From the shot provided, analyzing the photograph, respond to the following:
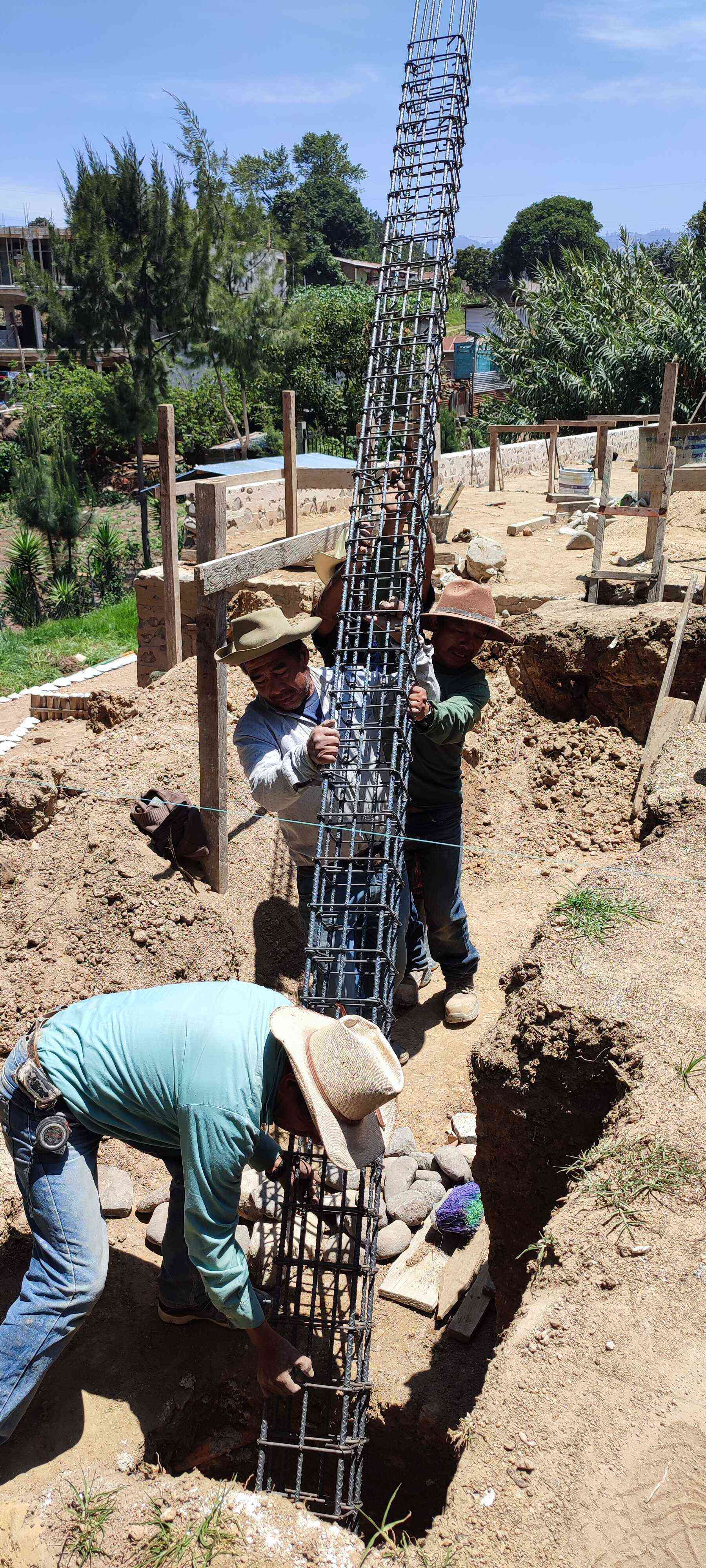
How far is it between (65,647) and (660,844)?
11.3 m

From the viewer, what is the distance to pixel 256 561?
5.16 meters

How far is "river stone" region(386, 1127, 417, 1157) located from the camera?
433 cm

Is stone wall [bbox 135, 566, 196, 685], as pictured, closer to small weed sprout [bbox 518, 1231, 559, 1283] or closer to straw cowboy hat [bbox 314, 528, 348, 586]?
straw cowboy hat [bbox 314, 528, 348, 586]

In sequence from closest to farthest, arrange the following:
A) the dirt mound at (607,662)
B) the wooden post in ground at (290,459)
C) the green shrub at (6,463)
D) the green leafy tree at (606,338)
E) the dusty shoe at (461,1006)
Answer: the dusty shoe at (461,1006), the dirt mound at (607,662), the wooden post in ground at (290,459), the green leafy tree at (606,338), the green shrub at (6,463)

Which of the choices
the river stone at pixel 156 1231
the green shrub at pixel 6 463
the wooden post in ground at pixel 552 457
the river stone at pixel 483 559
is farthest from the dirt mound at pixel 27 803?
the green shrub at pixel 6 463

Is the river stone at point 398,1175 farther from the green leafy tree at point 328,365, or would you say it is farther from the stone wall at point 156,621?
the green leafy tree at point 328,365

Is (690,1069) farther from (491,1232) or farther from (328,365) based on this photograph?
(328,365)

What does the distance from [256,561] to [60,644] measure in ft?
33.3

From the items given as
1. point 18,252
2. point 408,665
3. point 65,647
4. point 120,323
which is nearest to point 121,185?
point 120,323

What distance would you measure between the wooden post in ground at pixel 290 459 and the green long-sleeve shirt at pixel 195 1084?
5.43m

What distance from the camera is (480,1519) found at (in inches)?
83.7

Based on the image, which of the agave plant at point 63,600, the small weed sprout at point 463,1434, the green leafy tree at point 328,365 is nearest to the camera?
the small weed sprout at point 463,1434

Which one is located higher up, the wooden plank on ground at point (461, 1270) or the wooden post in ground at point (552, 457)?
the wooden post in ground at point (552, 457)

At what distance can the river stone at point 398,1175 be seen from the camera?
413 centimetres
